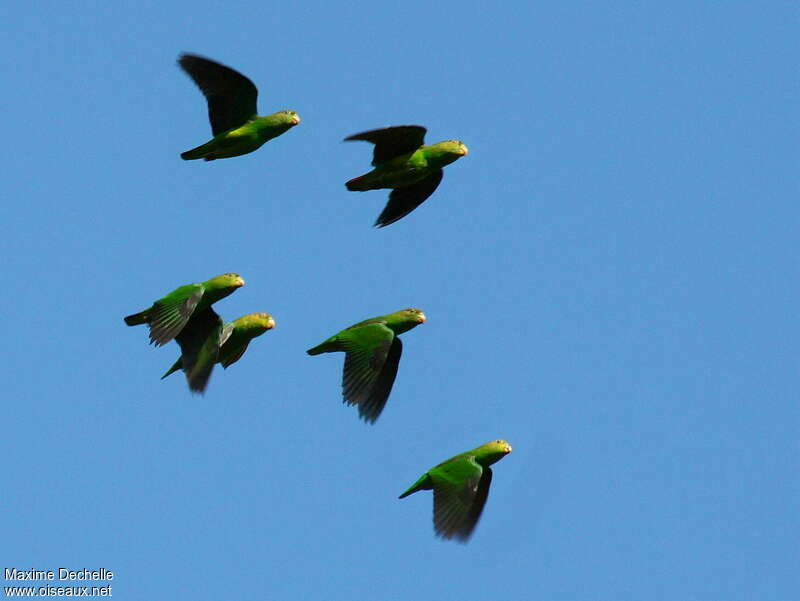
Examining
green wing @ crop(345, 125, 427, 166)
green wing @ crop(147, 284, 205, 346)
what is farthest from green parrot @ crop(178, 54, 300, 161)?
green wing @ crop(147, 284, 205, 346)

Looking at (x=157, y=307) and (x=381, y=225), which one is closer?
(x=157, y=307)

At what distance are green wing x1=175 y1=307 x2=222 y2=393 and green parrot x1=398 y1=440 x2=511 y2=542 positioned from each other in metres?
4.13

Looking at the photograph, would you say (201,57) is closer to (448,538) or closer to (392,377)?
(392,377)

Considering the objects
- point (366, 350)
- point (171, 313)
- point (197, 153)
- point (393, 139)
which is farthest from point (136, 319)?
point (393, 139)

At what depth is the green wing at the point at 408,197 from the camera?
108 feet

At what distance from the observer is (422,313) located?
31.6 meters

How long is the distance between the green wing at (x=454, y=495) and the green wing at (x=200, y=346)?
13.7 ft

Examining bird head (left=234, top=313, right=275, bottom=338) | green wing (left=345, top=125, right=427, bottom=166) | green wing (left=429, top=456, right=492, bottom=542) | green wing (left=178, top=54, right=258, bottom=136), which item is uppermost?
green wing (left=178, top=54, right=258, bottom=136)

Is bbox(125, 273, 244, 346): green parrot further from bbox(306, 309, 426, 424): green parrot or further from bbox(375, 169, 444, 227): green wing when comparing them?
bbox(375, 169, 444, 227): green wing

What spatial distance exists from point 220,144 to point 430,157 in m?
3.64

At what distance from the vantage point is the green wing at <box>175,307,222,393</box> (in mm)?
30266

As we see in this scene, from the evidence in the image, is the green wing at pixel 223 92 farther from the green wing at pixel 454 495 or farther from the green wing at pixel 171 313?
the green wing at pixel 454 495

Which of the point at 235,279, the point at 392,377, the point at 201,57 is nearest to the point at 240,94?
the point at 201,57

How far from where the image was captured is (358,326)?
3145 cm
